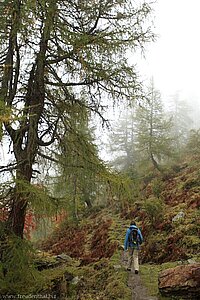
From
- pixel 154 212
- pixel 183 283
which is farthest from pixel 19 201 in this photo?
pixel 154 212

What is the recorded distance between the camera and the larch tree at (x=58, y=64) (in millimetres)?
6012

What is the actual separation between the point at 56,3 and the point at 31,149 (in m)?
3.06

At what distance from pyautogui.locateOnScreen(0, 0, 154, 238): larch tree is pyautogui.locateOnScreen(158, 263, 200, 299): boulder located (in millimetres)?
3047

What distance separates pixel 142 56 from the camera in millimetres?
7348

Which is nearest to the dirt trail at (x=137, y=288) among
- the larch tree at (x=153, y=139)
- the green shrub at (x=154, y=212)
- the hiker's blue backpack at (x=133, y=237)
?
the hiker's blue backpack at (x=133, y=237)

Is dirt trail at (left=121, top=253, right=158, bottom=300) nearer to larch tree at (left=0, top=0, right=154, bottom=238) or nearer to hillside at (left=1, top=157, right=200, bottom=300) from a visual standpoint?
hillside at (left=1, top=157, right=200, bottom=300)

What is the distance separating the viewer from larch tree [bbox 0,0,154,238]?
6012 mm

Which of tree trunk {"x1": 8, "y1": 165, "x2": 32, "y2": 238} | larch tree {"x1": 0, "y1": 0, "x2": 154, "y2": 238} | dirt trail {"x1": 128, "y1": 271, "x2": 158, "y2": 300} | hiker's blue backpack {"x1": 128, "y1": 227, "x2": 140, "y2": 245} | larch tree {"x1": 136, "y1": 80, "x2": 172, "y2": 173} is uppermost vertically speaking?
larch tree {"x1": 136, "y1": 80, "x2": 172, "y2": 173}

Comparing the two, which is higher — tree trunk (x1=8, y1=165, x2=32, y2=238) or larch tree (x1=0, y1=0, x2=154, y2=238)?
larch tree (x1=0, y1=0, x2=154, y2=238)

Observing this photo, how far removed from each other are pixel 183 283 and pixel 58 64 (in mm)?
5371

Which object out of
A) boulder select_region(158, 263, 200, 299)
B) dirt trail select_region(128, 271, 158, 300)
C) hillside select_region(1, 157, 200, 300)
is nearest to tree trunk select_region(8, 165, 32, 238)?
hillside select_region(1, 157, 200, 300)

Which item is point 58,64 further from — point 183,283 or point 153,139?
point 153,139

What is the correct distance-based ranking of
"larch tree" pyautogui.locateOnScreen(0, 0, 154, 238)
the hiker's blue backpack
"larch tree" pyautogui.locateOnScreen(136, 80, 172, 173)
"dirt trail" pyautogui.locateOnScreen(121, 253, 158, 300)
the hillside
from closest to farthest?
"larch tree" pyautogui.locateOnScreen(0, 0, 154, 238) → "dirt trail" pyautogui.locateOnScreen(121, 253, 158, 300) → the hillside → the hiker's blue backpack → "larch tree" pyautogui.locateOnScreen(136, 80, 172, 173)

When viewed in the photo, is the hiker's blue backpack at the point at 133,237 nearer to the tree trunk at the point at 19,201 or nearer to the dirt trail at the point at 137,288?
the dirt trail at the point at 137,288
